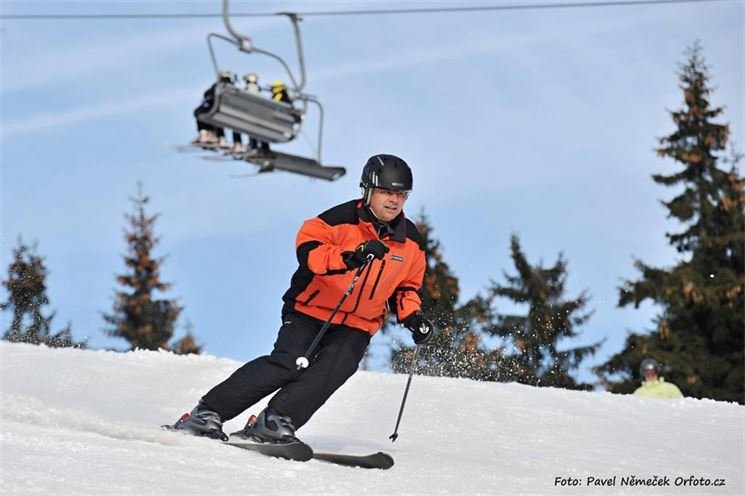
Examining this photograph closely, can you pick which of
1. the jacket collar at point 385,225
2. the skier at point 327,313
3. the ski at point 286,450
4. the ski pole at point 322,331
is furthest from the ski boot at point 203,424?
the jacket collar at point 385,225

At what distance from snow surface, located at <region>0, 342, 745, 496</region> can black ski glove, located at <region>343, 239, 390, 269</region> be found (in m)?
0.96

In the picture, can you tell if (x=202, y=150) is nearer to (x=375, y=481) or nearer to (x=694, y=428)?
(x=694, y=428)

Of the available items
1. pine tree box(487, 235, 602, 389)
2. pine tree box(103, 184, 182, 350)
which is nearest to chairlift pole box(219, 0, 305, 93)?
pine tree box(487, 235, 602, 389)

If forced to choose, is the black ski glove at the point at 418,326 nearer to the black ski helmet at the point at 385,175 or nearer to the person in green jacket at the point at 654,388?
the black ski helmet at the point at 385,175

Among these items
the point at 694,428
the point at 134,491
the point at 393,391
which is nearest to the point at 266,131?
the point at 393,391

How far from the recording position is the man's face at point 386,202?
521cm

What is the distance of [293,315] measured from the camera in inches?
213

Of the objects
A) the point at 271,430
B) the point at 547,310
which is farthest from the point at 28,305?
the point at 547,310

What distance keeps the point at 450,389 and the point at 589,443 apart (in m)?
1.82

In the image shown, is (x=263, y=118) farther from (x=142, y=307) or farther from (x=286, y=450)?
(x=142, y=307)

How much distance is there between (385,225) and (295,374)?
2.86ft

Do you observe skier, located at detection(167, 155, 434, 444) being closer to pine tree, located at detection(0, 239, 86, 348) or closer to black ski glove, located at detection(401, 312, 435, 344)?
black ski glove, located at detection(401, 312, 435, 344)

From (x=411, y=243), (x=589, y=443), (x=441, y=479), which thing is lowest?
(x=441, y=479)

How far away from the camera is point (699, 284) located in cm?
2405
